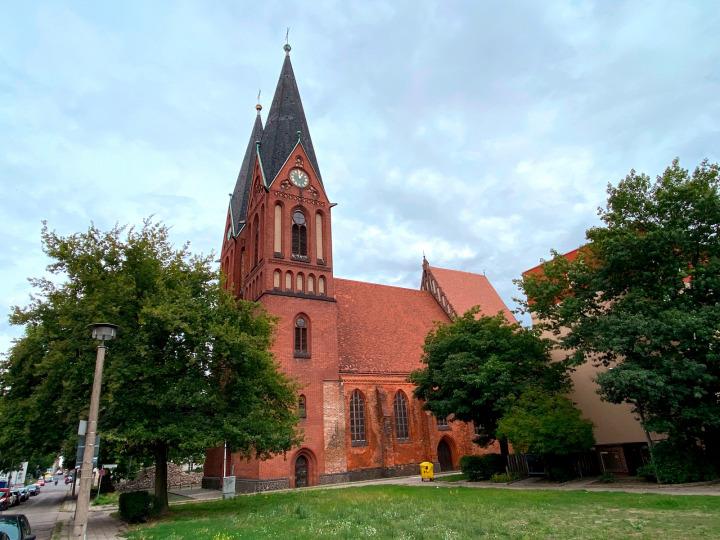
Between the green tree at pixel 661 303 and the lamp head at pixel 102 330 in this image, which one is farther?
the green tree at pixel 661 303

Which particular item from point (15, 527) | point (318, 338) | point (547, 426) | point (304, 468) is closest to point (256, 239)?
point (318, 338)

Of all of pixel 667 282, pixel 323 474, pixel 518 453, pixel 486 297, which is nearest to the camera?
pixel 667 282

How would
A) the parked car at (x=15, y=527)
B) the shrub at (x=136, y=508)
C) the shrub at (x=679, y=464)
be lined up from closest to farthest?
the parked car at (x=15, y=527)
the shrub at (x=679, y=464)
the shrub at (x=136, y=508)

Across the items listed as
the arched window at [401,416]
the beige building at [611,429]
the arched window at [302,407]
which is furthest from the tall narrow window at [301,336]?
the beige building at [611,429]

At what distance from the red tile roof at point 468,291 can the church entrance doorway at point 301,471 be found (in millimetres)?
19758

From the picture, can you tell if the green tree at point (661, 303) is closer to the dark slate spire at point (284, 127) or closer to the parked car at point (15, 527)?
Result: the parked car at point (15, 527)

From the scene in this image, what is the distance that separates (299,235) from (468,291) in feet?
64.1

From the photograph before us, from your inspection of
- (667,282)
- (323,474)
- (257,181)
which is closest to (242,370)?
(323,474)

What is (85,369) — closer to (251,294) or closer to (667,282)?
(251,294)

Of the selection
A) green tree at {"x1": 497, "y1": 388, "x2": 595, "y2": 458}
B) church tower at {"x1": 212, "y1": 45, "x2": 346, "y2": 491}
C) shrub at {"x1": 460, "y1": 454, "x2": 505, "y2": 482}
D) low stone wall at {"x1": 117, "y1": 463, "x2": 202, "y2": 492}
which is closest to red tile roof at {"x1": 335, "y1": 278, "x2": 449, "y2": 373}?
church tower at {"x1": 212, "y1": 45, "x2": 346, "y2": 491}

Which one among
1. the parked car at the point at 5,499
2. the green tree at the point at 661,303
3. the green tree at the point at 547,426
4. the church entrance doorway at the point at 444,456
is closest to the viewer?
the green tree at the point at 661,303

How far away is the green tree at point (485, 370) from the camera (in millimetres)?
24031

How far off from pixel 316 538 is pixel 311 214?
2882 cm

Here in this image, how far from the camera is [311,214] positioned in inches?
1480
